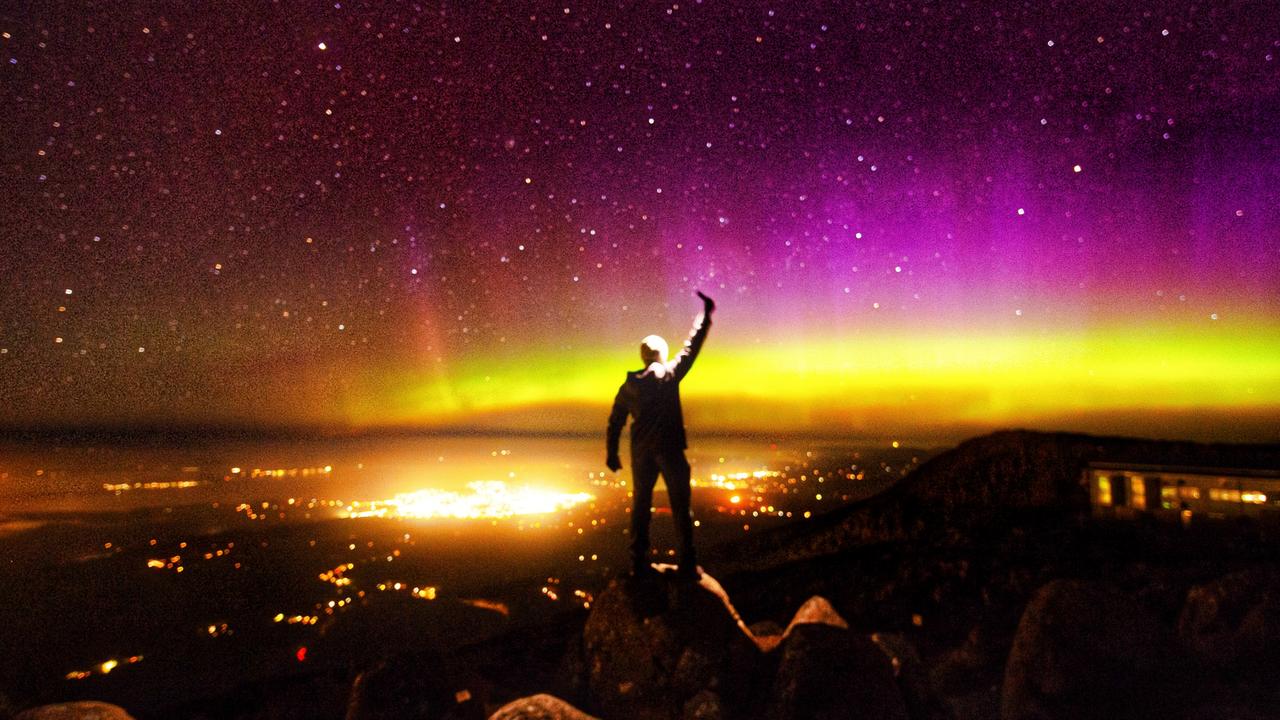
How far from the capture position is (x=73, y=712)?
5449 mm

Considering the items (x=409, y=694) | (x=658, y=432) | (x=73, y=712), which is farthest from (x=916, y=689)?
(x=73, y=712)

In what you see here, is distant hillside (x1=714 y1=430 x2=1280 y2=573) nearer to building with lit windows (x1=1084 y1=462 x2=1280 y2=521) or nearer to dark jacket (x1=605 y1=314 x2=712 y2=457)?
building with lit windows (x1=1084 y1=462 x2=1280 y2=521)

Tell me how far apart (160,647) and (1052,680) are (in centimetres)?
2563

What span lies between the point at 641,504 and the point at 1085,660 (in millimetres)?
4452

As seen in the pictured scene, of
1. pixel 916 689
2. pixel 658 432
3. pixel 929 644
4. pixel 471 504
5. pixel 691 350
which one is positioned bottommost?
pixel 471 504

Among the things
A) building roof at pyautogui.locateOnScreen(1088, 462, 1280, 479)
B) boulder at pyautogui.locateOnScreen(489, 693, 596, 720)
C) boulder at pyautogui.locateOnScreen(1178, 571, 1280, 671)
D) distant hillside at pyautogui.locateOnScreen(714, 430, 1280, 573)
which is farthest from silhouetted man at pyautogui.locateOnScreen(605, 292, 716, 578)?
building roof at pyautogui.locateOnScreen(1088, 462, 1280, 479)

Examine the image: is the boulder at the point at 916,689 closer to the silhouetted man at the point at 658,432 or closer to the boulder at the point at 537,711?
the silhouetted man at the point at 658,432

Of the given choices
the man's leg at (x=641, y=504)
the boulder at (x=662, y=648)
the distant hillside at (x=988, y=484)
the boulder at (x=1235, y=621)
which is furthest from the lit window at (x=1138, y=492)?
the man's leg at (x=641, y=504)

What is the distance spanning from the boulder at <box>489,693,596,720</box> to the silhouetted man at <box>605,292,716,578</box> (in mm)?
1911

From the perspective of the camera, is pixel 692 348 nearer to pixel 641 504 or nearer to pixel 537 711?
pixel 641 504

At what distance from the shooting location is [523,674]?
7031 mm

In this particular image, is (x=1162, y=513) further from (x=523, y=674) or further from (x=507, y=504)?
(x=507, y=504)

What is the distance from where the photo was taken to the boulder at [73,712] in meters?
5.38

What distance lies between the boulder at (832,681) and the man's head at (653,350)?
325 cm
